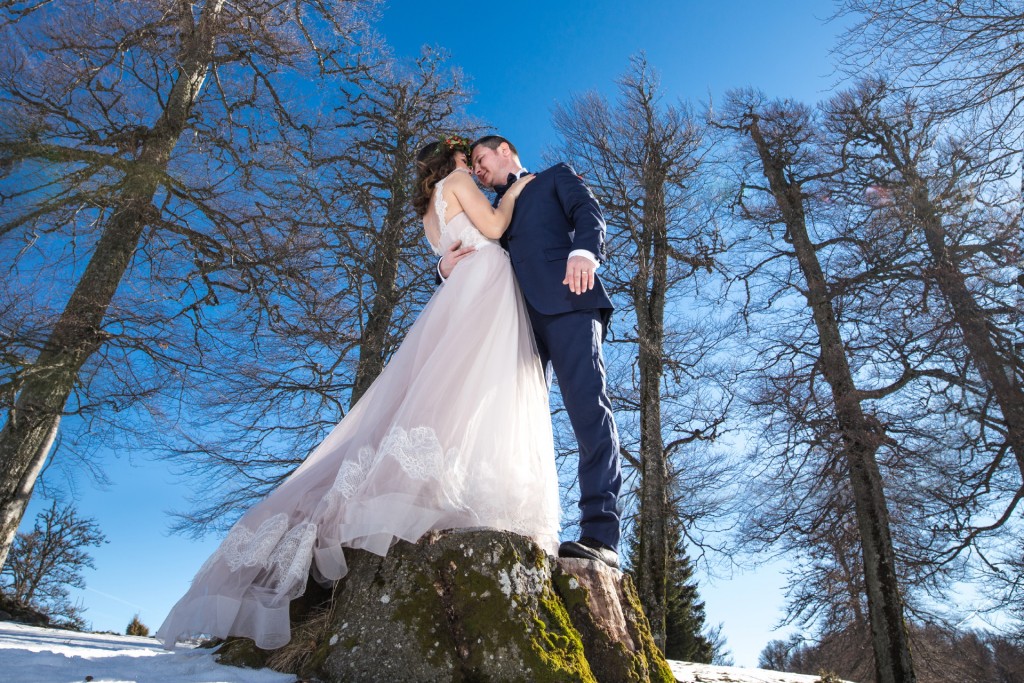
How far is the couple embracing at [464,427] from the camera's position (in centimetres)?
246

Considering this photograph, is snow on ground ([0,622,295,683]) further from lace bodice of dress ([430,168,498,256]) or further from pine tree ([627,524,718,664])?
pine tree ([627,524,718,664])

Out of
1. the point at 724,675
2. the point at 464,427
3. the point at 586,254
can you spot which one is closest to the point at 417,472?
the point at 464,427

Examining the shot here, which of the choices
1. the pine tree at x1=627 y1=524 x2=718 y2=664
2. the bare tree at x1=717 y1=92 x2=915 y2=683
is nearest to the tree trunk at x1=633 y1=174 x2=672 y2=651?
the bare tree at x1=717 y1=92 x2=915 y2=683

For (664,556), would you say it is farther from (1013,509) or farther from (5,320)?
(5,320)

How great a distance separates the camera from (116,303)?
257 inches

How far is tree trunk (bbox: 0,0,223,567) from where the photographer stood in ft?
19.3

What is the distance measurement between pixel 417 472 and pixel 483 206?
1517mm

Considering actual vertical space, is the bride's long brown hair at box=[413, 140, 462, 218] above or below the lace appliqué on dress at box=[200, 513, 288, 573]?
above

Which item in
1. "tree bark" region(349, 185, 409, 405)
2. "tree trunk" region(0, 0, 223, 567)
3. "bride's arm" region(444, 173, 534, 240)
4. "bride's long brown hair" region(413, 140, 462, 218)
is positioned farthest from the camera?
"tree bark" region(349, 185, 409, 405)

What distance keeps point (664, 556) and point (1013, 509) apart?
489cm

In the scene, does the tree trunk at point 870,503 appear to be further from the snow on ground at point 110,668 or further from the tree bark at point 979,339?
the snow on ground at point 110,668

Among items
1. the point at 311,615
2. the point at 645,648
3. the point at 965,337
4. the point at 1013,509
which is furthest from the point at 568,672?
the point at 1013,509

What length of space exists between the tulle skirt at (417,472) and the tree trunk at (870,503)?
7055mm

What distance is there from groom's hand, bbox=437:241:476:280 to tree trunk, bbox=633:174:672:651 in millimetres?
5157
